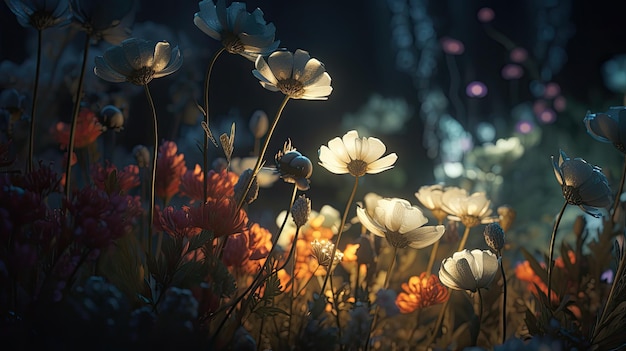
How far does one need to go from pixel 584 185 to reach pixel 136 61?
1.24 ft

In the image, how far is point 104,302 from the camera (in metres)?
0.30

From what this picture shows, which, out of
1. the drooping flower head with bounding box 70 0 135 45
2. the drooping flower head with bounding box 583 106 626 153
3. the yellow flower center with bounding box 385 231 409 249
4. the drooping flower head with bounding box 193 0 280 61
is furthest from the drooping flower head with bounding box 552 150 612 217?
the drooping flower head with bounding box 70 0 135 45

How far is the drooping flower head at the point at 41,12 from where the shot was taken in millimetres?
389

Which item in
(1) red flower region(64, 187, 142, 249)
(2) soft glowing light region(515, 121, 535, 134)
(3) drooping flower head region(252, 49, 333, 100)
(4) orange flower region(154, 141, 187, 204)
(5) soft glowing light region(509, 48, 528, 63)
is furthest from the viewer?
(5) soft glowing light region(509, 48, 528, 63)

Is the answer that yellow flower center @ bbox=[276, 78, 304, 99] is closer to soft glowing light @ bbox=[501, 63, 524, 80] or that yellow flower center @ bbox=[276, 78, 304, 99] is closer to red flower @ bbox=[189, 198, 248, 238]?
red flower @ bbox=[189, 198, 248, 238]

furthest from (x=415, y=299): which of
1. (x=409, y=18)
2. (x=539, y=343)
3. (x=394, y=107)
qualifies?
(x=409, y=18)

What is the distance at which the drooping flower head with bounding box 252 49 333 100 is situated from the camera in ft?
1.40

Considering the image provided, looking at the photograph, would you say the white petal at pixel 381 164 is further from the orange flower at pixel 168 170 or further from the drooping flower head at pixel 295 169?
the orange flower at pixel 168 170

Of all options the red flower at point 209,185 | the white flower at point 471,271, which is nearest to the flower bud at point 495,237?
the white flower at point 471,271

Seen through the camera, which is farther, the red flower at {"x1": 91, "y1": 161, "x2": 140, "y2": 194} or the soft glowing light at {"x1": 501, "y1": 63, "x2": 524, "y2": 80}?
the soft glowing light at {"x1": 501, "y1": 63, "x2": 524, "y2": 80}

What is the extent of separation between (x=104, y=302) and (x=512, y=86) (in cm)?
185

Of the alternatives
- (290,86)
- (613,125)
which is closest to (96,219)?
(290,86)

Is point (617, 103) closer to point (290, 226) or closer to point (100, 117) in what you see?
point (290, 226)

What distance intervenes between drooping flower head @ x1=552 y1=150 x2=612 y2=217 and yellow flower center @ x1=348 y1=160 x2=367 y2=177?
170mm
